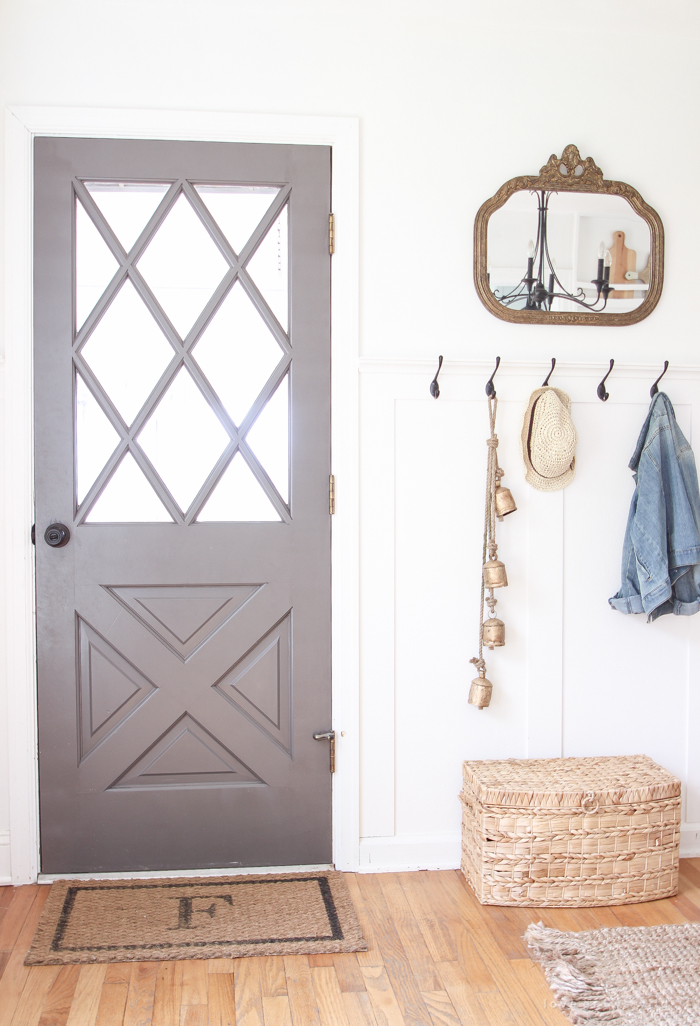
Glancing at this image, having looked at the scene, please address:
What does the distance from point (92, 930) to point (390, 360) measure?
1673 millimetres

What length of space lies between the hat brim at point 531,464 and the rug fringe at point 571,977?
1165 millimetres

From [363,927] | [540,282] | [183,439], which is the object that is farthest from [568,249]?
[363,927]

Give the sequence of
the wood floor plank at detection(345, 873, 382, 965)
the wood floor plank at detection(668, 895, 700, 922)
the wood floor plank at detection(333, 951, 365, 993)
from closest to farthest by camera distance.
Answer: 1. the wood floor plank at detection(333, 951, 365, 993)
2. the wood floor plank at detection(345, 873, 382, 965)
3. the wood floor plank at detection(668, 895, 700, 922)

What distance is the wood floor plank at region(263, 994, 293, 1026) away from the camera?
5.31 ft

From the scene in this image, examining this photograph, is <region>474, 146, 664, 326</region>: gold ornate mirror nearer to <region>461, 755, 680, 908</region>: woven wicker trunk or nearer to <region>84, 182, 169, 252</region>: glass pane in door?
<region>84, 182, 169, 252</region>: glass pane in door

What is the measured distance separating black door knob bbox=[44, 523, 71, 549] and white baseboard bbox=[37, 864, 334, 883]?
3.06 feet

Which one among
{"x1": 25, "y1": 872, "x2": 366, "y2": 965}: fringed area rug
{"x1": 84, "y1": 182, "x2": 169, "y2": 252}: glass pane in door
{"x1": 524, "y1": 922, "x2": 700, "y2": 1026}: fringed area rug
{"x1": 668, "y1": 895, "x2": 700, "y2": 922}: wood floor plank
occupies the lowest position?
{"x1": 668, "y1": 895, "x2": 700, "y2": 922}: wood floor plank

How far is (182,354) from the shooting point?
2174 millimetres

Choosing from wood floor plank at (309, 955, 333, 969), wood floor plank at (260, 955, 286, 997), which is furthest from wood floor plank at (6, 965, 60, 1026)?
wood floor plank at (309, 955, 333, 969)

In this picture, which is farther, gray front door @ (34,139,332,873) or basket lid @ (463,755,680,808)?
gray front door @ (34,139,332,873)

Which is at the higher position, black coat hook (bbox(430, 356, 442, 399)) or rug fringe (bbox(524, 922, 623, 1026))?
black coat hook (bbox(430, 356, 442, 399))

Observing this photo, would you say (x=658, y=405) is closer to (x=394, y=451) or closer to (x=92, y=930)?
(x=394, y=451)

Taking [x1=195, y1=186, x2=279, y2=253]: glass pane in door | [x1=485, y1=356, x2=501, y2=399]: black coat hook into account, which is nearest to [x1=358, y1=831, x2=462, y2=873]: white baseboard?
[x1=485, y1=356, x2=501, y2=399]: black coat hook

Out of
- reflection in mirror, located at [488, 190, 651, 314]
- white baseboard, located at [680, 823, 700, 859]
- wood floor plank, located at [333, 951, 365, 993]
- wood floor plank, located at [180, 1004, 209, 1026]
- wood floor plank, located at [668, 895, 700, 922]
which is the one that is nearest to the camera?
wood floor plank, located at [180, 1004, 209, 1026]
